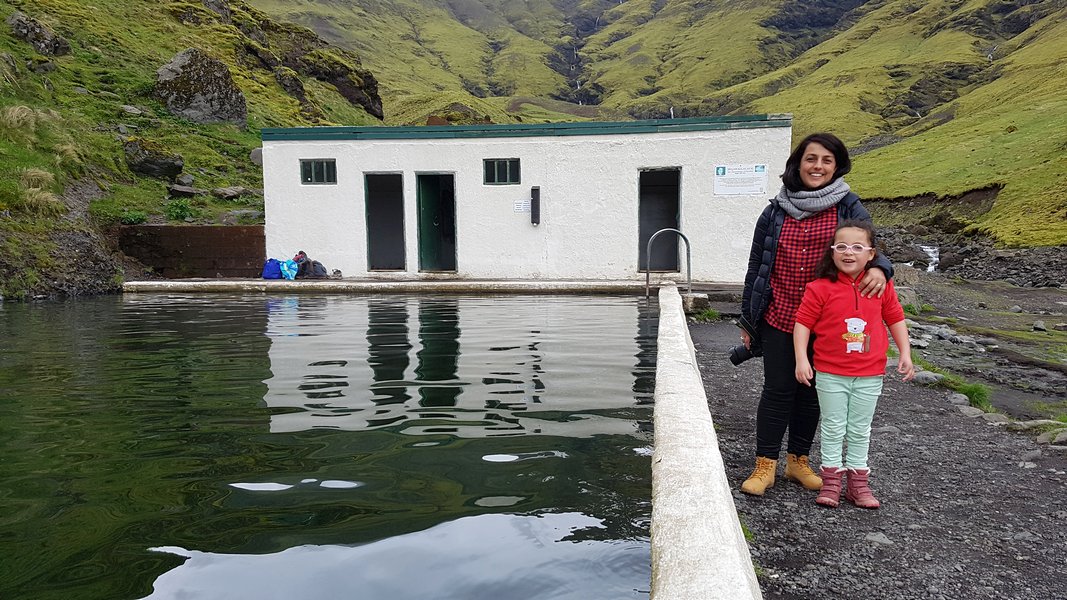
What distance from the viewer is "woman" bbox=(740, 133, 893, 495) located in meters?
3.36

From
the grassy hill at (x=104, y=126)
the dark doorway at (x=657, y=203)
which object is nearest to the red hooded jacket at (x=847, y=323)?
the dark doorway at (x=657, y=203)

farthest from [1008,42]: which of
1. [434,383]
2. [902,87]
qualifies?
[434,383]

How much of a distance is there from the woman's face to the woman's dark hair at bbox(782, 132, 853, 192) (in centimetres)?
2

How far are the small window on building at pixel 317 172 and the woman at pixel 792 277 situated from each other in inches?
560

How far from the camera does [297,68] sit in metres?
38.4

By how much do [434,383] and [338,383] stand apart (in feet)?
2.61

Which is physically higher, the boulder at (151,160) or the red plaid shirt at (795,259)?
the boulder at (151,160)

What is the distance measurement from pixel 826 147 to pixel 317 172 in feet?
48.2

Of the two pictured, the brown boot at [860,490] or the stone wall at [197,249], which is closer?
the brown boot at [860,490]

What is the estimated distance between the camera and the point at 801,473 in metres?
3.46

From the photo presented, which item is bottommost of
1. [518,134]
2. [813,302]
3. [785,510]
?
[785,510]

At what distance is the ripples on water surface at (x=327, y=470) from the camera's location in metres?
2.54

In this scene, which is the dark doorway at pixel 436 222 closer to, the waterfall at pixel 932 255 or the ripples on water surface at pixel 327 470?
the ripples on water surface at pixel 327 470

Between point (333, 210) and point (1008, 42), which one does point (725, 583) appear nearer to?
point (333, 210)
